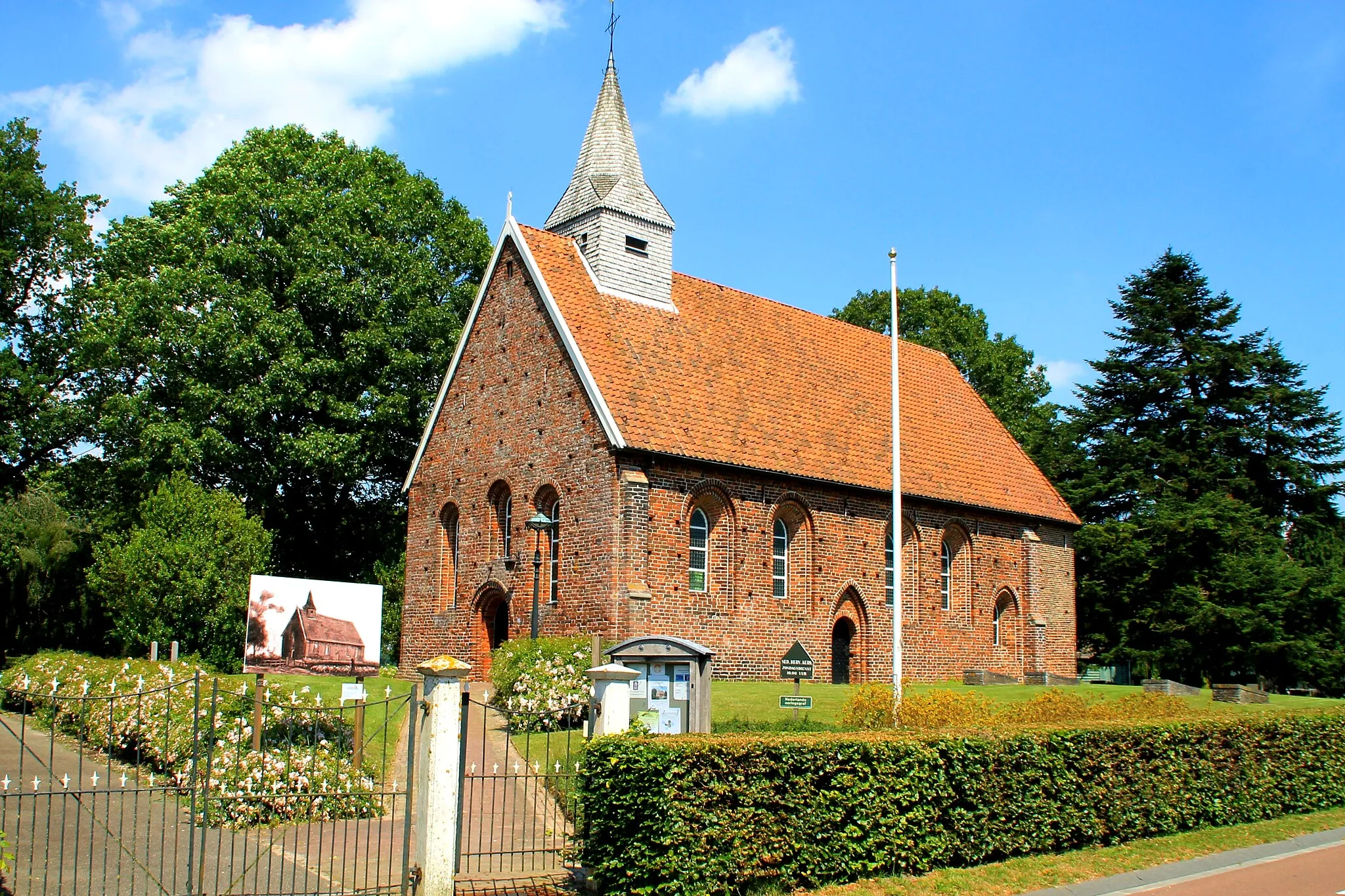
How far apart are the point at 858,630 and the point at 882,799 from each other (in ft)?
55.7

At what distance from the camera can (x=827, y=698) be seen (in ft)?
75.3

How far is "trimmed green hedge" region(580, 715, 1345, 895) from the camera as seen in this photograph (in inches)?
413

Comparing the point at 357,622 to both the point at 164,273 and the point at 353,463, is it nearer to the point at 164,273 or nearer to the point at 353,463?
the point at 353,463

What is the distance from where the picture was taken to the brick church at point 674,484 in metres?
24.8

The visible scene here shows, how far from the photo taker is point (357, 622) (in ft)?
67.7

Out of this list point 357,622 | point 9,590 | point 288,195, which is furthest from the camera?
point 9,590

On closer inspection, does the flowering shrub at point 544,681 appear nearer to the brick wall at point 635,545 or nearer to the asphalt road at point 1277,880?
the brick wall at point 635,545

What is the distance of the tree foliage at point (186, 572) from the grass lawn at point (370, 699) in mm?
3601

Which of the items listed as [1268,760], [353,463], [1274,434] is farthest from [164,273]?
[1274,434]

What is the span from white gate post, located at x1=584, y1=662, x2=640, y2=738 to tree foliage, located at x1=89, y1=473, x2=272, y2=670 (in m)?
17.2

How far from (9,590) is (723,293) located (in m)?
28.2

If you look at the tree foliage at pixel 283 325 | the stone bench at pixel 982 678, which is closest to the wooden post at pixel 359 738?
the tree foliage at pixel 283 325

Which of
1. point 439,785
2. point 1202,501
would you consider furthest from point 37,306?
point 1202,501

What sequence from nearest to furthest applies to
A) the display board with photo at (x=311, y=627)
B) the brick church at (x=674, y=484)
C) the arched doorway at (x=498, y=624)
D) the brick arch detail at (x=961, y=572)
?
the display board with photo at (x=311, y=627), the brick church at (x=674, y=484), the arched doorway at (x=498, y=624), the brick arch detail at (x=961, y=572)
